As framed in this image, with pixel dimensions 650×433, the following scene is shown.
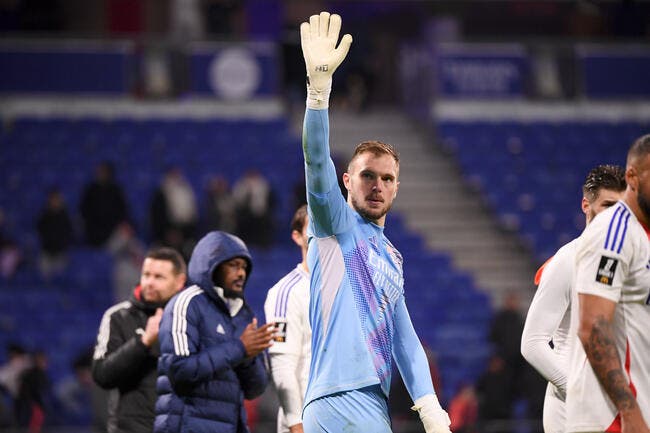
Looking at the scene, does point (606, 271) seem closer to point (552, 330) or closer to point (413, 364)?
point (413, 364)

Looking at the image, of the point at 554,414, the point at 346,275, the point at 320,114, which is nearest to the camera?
the point at 320,114

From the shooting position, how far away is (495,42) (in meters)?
22.2

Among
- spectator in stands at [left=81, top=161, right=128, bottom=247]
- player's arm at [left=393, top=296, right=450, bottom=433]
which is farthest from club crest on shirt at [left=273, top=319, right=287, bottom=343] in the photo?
spectator in stands at [left=81, top=161, right=128, bottom=247]

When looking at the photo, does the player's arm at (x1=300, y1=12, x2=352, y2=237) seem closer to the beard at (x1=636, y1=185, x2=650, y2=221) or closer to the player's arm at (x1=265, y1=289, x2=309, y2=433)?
the beard at (x1=636, y1=185, x2=650, y2=221)

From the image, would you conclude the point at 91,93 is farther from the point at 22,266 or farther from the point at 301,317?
the point at 301,317

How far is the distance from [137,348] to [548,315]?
7.68 feet

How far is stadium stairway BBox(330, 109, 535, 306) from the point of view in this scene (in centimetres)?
1834

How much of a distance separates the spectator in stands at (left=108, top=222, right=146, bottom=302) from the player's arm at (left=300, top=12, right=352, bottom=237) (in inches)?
428

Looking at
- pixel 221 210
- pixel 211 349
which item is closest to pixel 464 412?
pixel 221 210

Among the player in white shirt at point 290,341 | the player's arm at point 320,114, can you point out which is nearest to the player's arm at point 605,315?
the player's arm at point 320,114

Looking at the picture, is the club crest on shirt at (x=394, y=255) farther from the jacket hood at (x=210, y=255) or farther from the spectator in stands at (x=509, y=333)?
the spectator in stands at (x=509, y=333)

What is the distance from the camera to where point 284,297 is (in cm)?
647

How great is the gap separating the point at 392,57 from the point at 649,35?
592 centimetres

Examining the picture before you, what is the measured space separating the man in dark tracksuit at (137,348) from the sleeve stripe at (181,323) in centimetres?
Answer: 44
